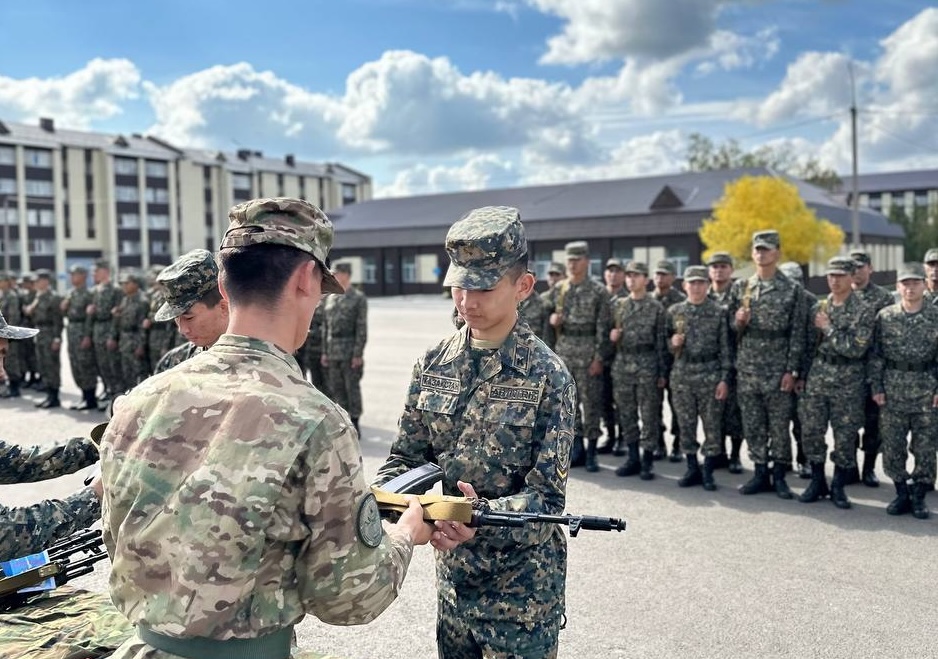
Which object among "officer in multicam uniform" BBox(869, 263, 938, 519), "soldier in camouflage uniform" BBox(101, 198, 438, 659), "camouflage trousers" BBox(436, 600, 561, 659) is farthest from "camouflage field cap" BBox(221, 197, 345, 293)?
"officer in multicam uniform" BBox(869, 263, 938, 519)

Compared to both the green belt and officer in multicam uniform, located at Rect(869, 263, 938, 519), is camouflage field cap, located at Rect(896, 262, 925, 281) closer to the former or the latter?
officer in multicam uniform, located at Rect(869, 263, 938, 519)

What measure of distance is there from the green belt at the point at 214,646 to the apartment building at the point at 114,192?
60.2m

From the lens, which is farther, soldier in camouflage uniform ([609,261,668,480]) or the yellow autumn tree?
the yellow autumn tree

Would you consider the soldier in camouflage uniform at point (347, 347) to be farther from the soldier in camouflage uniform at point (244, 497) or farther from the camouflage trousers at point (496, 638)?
the soldier in camouflage uniform at point (244, 497)

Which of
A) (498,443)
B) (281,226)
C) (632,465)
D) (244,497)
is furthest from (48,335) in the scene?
(244,497)

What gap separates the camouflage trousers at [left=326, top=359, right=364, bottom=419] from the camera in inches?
384

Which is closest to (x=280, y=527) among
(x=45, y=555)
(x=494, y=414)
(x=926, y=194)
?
(x=494, y=414)

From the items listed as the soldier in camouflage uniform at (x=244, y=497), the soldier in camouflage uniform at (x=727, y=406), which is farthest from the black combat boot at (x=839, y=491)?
the soldier in camouflage uniform at (x=244, y=497)

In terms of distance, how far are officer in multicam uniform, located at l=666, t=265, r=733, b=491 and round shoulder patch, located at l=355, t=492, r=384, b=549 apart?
19.9 feet

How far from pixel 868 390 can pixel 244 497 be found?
671 cm

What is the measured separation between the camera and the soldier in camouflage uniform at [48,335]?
1230 cm

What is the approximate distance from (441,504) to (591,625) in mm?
2586

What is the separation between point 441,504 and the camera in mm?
2148

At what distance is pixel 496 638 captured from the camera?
250cm
